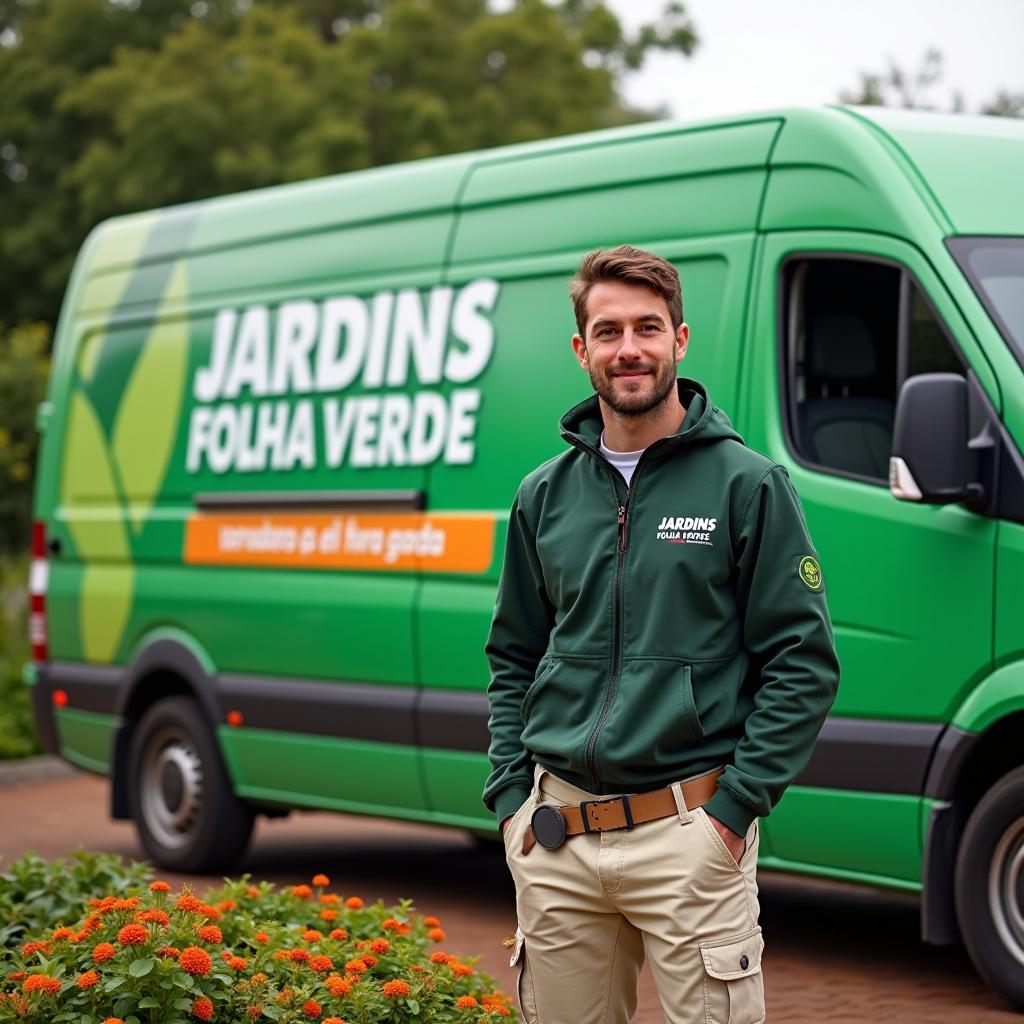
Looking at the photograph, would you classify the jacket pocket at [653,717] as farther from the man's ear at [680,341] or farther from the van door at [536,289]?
the van door at [536,289]

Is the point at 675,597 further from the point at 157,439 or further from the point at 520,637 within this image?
the point at 157,439

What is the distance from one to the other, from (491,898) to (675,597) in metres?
5.24

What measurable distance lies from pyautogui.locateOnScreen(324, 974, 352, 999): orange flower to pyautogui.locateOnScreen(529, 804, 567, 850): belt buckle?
2.85 ft

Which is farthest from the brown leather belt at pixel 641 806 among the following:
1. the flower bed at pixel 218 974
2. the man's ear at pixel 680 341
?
the flower bed at pixel 218 974

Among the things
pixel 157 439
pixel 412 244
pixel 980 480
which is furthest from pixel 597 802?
pixel 157 439

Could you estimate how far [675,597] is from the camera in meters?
3.75

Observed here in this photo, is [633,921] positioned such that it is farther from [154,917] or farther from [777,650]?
[154,917]

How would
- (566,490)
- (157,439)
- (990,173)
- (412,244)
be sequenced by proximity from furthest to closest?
(157,439)
(412,244)
(990,173)
(566,490)

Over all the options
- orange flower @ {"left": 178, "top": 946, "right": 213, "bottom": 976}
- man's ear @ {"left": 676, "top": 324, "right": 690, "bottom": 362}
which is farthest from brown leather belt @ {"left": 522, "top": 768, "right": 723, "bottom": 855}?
orange flower @ {"left": 178, "top": 946, "right": 213, "bottom": 976}

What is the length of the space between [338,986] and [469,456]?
3721mm

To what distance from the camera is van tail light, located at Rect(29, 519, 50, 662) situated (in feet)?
34.1

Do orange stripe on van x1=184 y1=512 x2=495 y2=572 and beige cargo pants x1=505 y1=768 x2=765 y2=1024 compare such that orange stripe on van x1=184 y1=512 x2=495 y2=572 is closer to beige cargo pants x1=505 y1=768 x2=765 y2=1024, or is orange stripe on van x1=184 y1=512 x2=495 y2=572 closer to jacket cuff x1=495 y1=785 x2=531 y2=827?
jacket cuff x1=495 y1=785 x2=531 y2=827

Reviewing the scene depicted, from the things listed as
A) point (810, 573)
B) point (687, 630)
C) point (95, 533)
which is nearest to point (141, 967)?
point (687, 630)

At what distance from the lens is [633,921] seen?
12.4ft
